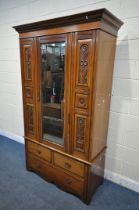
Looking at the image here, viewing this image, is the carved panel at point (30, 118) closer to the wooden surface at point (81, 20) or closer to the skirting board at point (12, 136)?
the wooden surface at point (81, 20)

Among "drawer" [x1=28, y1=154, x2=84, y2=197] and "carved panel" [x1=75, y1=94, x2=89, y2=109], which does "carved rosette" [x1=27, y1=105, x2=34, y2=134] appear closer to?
"drawer" [x1=28, y1=154, x2=84, y2=197]

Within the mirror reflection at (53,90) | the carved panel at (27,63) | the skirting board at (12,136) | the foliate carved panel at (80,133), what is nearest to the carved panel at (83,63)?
the mirror reflection at (53,90)

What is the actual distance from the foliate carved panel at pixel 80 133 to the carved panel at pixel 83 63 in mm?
384

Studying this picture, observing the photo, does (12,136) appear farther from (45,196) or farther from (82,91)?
(82,91)

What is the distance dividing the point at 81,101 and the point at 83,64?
13.7 inches

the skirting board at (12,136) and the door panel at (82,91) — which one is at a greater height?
the door panel at (82,91)

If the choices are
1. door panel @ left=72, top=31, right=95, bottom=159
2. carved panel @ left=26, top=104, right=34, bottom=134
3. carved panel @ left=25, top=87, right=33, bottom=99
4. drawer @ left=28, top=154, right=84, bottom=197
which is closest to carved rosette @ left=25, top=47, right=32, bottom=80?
carved panel @ left=25, top=87, right=33, bottom=99

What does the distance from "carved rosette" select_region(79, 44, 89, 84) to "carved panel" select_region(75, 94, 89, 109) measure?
0.14 metres

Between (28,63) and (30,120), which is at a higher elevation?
(28,63)

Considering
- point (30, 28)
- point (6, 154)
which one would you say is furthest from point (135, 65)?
point (6, 154)

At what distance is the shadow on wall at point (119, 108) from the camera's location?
1773mm

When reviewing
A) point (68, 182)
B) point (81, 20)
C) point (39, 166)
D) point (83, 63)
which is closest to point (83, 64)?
point (83, 63)

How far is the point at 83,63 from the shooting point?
1460 mm

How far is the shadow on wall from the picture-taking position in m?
1.77
